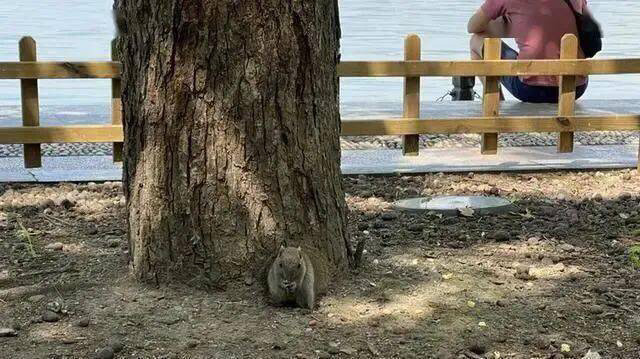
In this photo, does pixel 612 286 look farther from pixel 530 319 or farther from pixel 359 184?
pixel 359 184

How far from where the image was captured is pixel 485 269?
5.05m

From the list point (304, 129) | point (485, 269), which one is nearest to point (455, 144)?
point (485, 269)

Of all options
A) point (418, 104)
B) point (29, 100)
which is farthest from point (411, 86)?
point (29, 100)

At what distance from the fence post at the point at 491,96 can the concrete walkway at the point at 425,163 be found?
4.1 inches

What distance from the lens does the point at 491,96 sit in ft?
27.1

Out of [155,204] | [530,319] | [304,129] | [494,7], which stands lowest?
[530,319]

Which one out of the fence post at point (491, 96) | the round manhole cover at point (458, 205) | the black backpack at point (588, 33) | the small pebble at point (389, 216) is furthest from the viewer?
the black backpack at point (588, 33)

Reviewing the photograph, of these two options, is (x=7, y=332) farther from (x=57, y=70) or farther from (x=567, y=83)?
(x=567, y=83)

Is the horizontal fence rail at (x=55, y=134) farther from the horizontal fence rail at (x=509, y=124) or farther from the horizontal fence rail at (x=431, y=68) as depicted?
the horizontal fence rail at (x=509, y=124)

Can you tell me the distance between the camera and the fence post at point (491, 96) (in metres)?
8.19

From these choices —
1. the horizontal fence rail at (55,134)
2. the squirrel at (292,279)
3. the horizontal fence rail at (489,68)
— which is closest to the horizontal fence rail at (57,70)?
the horizontal fence rail at (55,134)

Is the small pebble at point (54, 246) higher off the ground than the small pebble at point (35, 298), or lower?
higher

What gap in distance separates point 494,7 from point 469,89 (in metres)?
2.24

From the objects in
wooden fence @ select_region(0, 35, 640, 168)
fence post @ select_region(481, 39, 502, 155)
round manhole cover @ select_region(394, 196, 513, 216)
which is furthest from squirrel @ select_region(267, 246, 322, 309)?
fence post @ select_region(481, 39, 502, 155)
